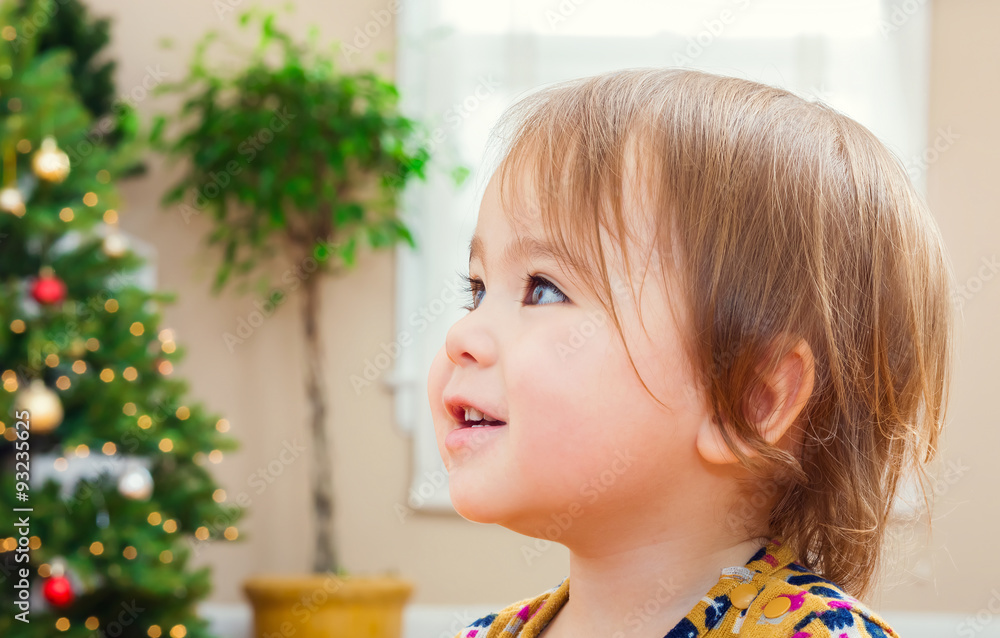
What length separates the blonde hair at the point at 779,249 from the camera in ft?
1.81

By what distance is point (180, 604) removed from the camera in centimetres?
207

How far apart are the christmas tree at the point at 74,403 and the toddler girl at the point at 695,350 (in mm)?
1535

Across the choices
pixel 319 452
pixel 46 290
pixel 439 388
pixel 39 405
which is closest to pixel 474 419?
pixel 439 388

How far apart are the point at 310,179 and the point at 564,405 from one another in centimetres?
237

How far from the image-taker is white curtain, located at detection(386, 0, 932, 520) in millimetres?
2984

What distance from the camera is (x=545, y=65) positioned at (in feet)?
10.1

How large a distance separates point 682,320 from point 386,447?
263cm

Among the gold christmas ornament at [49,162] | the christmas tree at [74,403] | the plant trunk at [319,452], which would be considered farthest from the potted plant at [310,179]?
the gold christmas ornament at [49,162]

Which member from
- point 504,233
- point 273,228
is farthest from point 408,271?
point 504,233

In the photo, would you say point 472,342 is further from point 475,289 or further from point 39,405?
point 39,405

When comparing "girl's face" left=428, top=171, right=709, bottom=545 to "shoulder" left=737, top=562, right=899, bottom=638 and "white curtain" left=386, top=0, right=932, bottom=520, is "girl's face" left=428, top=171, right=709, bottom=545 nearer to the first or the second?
"shoulder" left=737, top=562, right=899, bottom=638

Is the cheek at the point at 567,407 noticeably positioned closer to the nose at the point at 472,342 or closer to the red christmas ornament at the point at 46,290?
the nose at the point at 472,342

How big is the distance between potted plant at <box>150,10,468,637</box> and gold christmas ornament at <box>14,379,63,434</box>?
1.07 meters

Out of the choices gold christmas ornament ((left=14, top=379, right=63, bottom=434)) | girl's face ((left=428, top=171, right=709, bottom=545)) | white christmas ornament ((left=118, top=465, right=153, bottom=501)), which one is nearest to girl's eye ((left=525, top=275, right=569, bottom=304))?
girl's face ((left=428, top=171, right=709, bottom=545))
